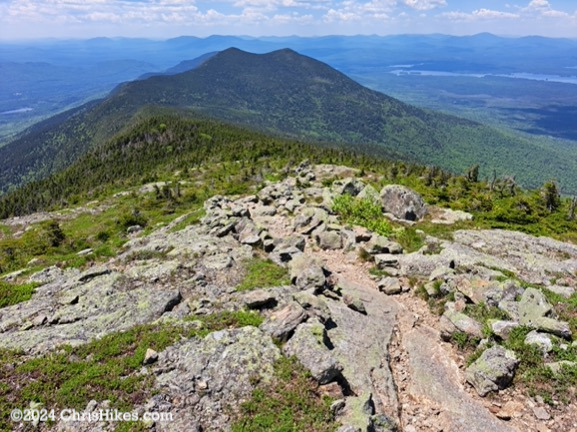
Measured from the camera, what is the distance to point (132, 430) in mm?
11422

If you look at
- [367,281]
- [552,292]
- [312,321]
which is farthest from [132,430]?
[552,292]

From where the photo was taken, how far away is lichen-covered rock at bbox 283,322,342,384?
13605mm

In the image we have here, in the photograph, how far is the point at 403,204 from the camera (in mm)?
36812

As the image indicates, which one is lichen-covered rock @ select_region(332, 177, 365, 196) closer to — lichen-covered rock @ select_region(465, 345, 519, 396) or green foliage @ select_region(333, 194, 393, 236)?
green foliage @ select_region(333, 194, 393, 236)

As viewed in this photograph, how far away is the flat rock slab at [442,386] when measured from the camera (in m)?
13.4

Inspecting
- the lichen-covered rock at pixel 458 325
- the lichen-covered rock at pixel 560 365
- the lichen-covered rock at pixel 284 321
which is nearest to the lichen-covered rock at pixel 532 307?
the lichen-covered rock at pixel 458 325

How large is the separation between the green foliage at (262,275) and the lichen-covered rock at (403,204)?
18013 millimetres

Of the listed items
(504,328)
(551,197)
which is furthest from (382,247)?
(551,197)

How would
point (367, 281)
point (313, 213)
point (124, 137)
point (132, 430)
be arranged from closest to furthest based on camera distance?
point (132, 430)
point (367, 281)
point (313, 213)
point (124, 137)

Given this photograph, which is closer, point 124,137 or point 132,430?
point 132,430

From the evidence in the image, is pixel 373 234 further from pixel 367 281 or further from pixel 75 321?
pixel 75 321

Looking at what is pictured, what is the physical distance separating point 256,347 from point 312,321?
2.89m

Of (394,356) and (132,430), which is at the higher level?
(132,430)

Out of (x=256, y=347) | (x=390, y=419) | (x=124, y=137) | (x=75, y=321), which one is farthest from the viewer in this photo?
(x=124, y=137)
